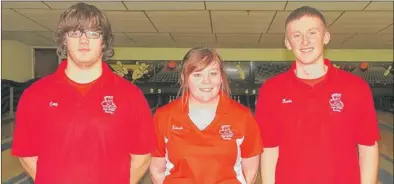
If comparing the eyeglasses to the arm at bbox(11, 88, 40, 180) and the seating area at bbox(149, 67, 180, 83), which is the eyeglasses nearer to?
the arm at bbox(11, 88, 40, 180)

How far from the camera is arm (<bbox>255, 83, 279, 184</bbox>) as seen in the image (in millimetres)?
1745

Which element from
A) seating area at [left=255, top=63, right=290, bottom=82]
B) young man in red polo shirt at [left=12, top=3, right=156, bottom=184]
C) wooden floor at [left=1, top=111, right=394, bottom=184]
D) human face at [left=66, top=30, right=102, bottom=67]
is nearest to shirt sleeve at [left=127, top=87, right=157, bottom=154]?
young man in red polo shirt at [left=12, top=3, right=156, bottom=184]

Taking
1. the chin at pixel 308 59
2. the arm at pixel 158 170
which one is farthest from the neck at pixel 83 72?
the chin at pixel 308 59

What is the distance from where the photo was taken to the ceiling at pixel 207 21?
19.1 ft

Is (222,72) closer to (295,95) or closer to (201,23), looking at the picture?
(295,95)

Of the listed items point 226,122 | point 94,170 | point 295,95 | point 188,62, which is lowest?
point 94,170

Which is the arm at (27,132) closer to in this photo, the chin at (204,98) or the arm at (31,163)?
the arm at (31,163)

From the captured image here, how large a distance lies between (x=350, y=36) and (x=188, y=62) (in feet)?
25.6

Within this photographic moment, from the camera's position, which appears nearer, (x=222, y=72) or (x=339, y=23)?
(x=222, y=72)

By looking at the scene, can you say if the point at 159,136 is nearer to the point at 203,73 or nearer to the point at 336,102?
the point at 203,73

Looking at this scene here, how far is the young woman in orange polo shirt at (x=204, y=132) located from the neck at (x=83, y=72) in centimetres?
31

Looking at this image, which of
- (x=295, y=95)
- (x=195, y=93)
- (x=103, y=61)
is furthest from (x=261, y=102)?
(x=103, y=61)

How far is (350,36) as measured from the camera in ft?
28.7

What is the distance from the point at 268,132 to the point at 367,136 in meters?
0.38
